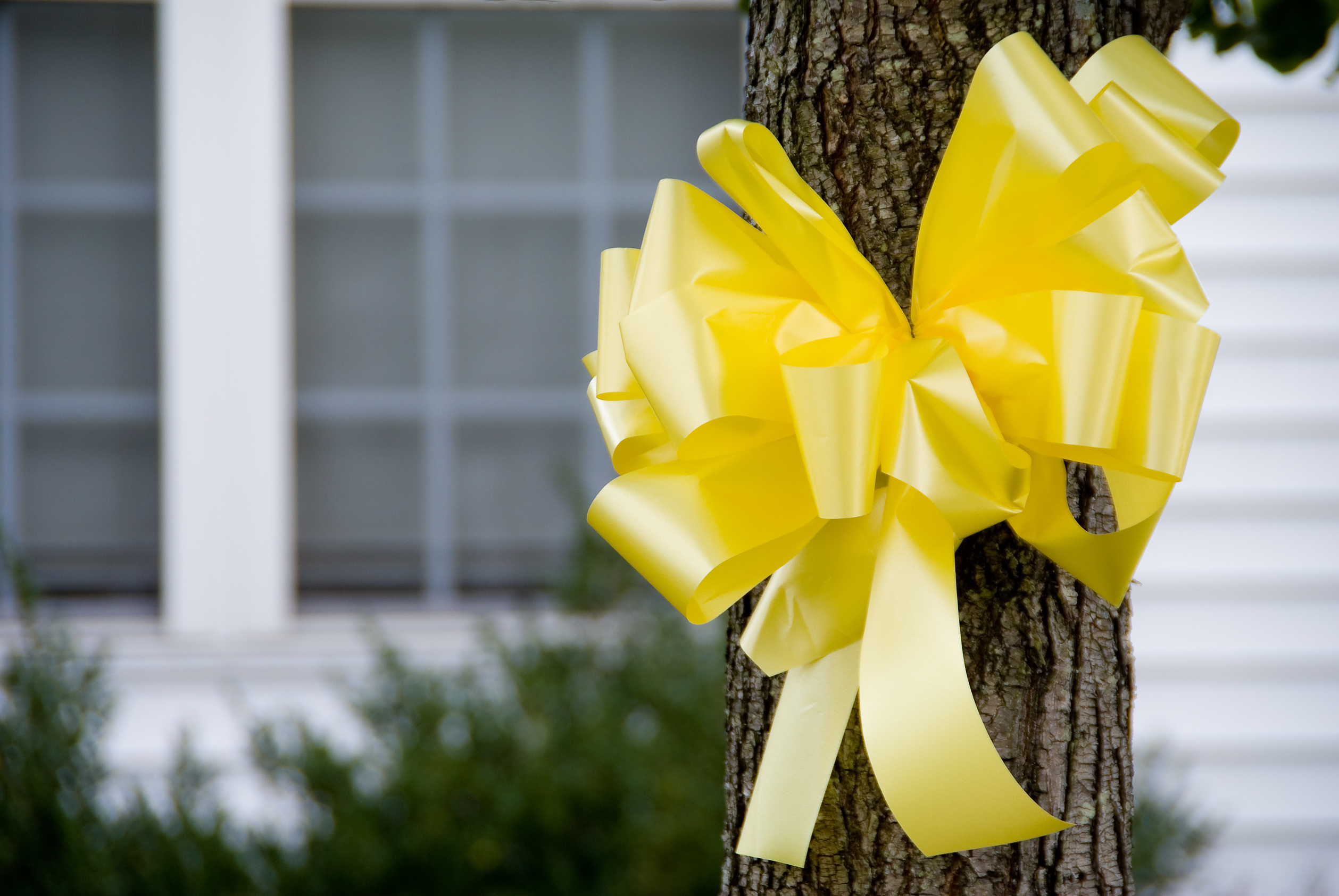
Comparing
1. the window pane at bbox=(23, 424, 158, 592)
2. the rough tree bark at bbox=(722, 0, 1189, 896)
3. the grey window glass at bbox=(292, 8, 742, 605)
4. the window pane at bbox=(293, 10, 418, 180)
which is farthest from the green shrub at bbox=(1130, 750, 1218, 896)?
the window pane at bbox=(23, 424, 158, 592)

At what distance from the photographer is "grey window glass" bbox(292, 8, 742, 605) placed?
257cm

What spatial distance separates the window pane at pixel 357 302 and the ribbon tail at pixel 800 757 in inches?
87.6

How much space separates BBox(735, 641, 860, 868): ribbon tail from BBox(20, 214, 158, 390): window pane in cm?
247

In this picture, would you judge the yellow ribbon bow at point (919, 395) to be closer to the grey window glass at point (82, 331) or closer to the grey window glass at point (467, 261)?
the grey window glass at point (467, 261)

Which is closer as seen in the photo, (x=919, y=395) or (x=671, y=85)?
(x=919, y=395)

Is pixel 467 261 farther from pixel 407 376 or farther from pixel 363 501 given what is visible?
pixel 363 501

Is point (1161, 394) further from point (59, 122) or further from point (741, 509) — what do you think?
point (59, 122)

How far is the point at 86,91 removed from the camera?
2512mm

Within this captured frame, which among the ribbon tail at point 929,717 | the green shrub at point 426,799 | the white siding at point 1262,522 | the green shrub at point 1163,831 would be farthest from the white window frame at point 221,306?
the ribbon tail at point 929,717

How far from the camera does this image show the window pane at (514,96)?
2.57 meters

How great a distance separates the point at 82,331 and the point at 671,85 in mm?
1618

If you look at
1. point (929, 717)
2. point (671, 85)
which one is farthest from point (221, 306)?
point (929, 717)

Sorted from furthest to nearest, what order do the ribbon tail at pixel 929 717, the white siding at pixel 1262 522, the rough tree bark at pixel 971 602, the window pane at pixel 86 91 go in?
the window pane at pixel 86 91
the white siding at pixel 1262 522
the rough tree bark at pixel 971 602
the ribbon tail at pixel 929 717

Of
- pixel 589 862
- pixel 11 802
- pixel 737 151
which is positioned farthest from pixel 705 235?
pixel 11 802
